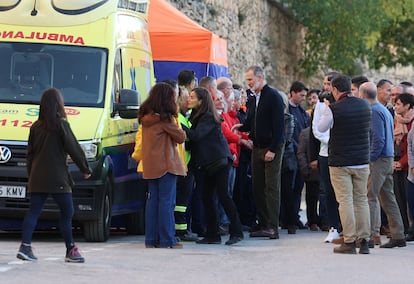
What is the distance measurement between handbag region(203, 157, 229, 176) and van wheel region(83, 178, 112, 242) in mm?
1043

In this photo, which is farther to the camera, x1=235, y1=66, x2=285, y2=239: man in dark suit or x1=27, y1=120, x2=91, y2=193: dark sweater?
x1=235, y1=66, x2=285, y2=239: man in dark suit

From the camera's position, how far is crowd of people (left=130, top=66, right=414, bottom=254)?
14.2 m

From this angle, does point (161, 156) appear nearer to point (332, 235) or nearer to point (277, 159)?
point (277, 159)

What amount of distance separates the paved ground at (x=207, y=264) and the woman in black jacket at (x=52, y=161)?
1.16 feet

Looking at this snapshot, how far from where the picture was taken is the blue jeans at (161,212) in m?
14.5

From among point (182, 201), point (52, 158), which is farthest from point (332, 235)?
point (52, 158)

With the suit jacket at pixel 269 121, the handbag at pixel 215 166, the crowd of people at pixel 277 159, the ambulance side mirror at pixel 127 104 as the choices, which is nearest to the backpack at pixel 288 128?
the crowd of people at pixel 277 159

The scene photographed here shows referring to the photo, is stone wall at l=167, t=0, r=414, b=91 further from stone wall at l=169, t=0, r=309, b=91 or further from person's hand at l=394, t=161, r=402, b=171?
person's hand at l=394, t=161, r=402, b=171

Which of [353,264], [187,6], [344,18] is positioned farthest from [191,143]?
[344,18]

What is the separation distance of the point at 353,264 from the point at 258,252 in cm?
162

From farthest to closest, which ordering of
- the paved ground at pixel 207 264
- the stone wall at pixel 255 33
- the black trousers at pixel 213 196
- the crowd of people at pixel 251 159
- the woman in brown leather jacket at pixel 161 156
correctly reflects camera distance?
the stone wall at pixel 255 33 → the black trousers at pixel 213 196 → the woman in brown leather jacket at pixel 161 156 → the crowd of people at pixel 251 159 → the paved ground at pixel 207 264

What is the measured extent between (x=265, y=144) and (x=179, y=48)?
489 centimetres

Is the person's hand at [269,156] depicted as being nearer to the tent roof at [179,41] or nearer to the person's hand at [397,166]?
the person's hand at [397,166]

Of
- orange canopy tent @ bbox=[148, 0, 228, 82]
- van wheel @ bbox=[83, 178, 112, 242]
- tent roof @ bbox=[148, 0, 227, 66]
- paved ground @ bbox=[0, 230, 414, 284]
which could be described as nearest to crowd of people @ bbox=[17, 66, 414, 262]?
paved ground @ bbox=[0, 230, 414, 284]
